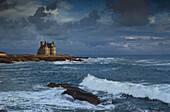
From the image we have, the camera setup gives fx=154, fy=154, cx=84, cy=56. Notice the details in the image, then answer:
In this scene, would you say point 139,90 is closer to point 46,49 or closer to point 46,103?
point 46,103

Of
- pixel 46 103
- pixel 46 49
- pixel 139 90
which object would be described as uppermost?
pixel 46 49

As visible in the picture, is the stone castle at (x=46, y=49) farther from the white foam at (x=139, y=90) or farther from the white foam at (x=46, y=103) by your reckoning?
the white foam at (x=46, y=103)

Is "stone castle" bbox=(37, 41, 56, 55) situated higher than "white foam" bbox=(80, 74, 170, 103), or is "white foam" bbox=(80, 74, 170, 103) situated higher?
"stone castle" bbox=(37, 41, 56, 55)

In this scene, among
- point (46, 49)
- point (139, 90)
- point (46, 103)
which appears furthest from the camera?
point (46, 49)

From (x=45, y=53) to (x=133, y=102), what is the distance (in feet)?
318

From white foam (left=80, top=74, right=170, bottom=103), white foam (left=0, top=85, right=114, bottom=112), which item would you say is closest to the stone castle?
white foam (left=80, top=74, right=170, bottom=103)

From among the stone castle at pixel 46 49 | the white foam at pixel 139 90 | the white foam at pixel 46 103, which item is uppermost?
the stone castle at pixel 46 49

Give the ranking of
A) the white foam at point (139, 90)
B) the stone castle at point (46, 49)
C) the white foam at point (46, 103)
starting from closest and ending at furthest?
the white foam at point (46, 103), the white foam at point (139, 90), the stone castle at point (46, 49)

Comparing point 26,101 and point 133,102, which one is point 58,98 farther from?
point 133,102

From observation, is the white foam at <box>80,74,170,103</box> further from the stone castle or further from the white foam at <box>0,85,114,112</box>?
the stone castle

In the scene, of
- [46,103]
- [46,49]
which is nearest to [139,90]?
[46,103]

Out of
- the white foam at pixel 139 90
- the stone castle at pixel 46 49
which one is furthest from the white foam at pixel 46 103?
the stone castle at pixel 46 49

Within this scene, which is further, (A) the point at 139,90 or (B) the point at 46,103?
(A) the point at 139,90

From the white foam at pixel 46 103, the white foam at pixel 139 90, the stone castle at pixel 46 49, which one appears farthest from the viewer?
the stone castle at pixel 46 49
